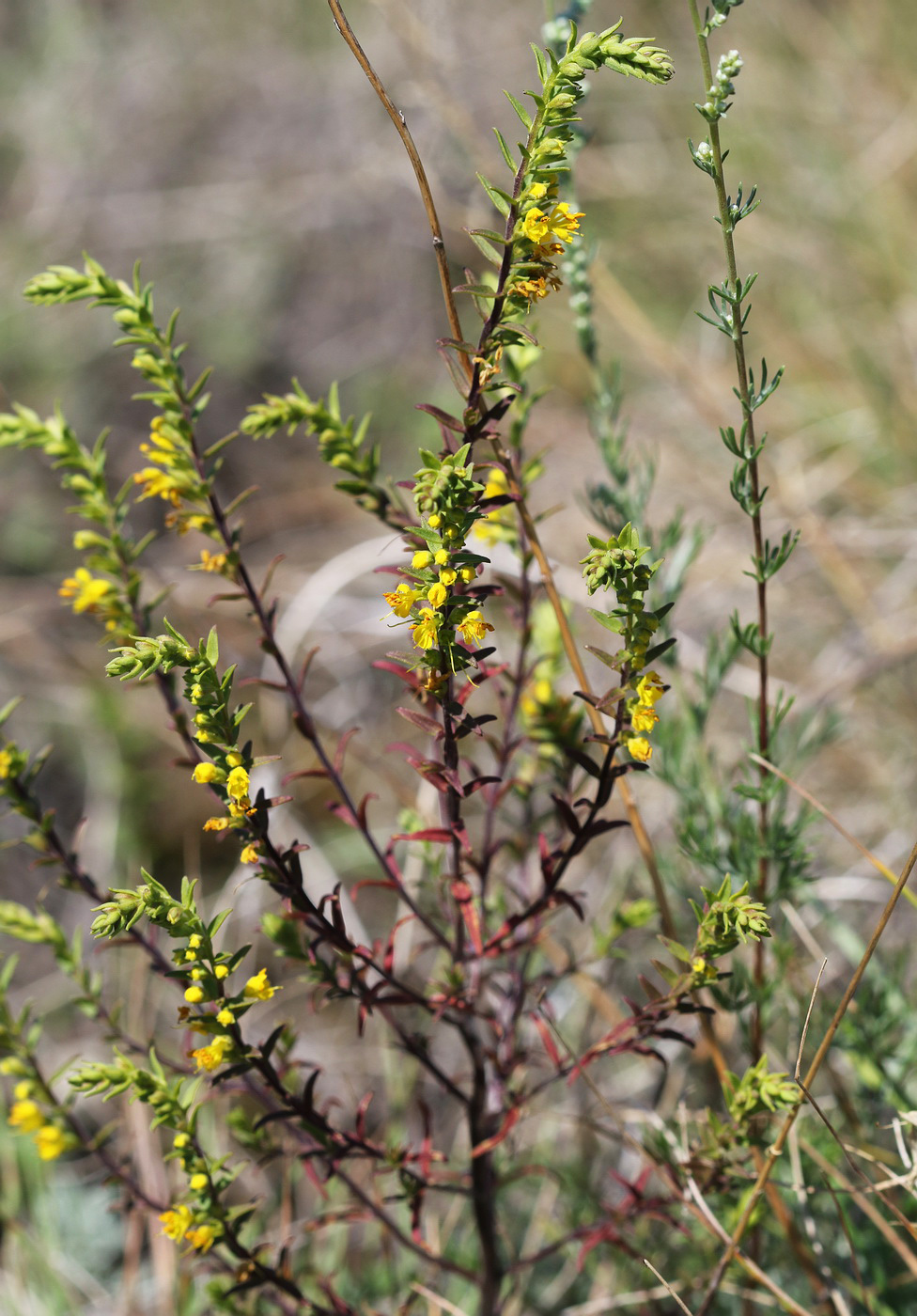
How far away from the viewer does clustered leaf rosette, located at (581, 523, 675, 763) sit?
3.33 ft

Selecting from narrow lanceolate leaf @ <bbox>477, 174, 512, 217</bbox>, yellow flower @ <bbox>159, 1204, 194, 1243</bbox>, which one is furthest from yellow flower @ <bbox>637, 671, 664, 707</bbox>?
yellow flower @ <bbox>159, 1204, 194, 1243</bbox>

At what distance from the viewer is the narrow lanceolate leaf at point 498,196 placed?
100cm

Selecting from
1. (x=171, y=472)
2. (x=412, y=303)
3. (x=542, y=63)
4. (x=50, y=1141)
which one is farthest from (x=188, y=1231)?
(x=412, y=303)

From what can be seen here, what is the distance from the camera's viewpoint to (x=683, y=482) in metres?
4.05

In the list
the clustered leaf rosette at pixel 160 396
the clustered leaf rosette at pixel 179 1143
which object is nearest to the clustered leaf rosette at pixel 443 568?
the clustered leaf rosette at pixel 160 396

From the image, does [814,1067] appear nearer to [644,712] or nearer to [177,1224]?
[644,712]

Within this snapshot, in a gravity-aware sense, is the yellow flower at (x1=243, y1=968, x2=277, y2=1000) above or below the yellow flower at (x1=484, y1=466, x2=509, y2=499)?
below

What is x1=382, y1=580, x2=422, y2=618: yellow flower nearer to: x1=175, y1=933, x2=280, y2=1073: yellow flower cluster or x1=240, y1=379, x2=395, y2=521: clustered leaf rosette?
x1=240, y1=379, x2=395, y2=521: clustered leaf rosette

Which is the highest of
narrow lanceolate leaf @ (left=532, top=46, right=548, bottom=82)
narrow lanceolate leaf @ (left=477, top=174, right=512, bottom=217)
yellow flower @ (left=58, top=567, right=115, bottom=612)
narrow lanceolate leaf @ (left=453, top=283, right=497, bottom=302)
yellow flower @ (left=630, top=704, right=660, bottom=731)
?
narrow lanceolate leaf @ (left=532, top=46, right=548, bottom=82)

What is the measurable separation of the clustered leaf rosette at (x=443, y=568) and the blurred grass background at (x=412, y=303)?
1.40m

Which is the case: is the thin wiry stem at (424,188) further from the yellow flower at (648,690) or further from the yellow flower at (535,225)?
the yellow flower at (648,690)

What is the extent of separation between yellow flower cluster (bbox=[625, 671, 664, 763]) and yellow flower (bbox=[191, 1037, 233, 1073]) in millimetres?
565

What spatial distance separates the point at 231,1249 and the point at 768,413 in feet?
12.0

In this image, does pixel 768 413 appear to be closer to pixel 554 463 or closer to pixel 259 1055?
pixel 554 463
